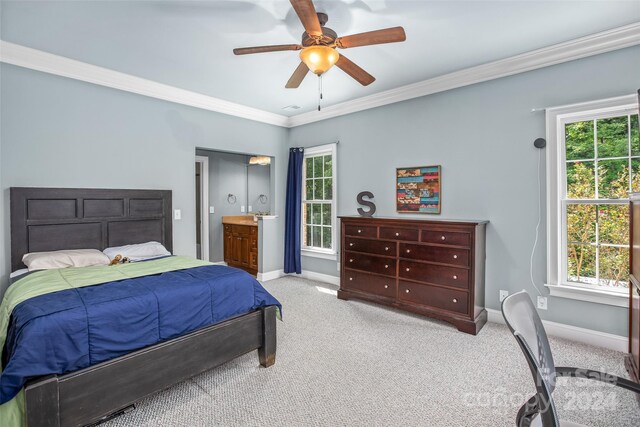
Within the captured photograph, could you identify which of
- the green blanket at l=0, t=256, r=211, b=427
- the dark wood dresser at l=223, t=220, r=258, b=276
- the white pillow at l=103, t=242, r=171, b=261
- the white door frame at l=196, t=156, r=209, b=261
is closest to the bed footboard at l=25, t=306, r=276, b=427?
the green blanket at l=0, t=256, r=211, b=427

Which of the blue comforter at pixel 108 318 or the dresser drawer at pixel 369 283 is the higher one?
the blue comforter at pixel 108 318

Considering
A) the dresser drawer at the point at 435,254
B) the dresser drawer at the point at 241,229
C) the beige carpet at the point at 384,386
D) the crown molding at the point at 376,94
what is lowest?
the beige carpet at the point at 384,386

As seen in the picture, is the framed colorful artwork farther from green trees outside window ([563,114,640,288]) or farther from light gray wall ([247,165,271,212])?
light gray wall ([247,165,271,212])

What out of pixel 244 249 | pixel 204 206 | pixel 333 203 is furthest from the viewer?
pixel 204 206

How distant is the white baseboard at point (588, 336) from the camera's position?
2.75 metres

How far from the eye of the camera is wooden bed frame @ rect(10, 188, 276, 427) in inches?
64.9

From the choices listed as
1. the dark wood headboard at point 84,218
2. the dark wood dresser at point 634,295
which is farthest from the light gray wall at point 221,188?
the dark wood dresser at point 634,295

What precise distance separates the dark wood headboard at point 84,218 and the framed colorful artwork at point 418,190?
117 inches

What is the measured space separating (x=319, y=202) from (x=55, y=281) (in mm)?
3505

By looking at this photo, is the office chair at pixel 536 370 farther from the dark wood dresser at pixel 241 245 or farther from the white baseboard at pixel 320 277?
the dark wood dresser at pixel 241 245

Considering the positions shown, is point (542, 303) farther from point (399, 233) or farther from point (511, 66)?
point (511, 66)

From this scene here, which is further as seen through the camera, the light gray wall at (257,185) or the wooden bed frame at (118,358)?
the light gray wall at (257,185)

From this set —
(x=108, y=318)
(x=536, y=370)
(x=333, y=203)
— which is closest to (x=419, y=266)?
(x=333, y=203)

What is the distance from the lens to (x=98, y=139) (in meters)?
3.46
